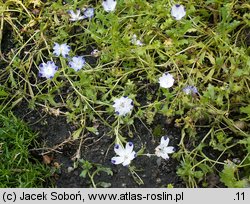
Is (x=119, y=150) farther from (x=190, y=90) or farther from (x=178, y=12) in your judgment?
(x=178, y=12)

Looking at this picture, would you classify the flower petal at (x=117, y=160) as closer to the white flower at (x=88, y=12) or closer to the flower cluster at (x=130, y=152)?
the flower cluster at (x=130, y=152)

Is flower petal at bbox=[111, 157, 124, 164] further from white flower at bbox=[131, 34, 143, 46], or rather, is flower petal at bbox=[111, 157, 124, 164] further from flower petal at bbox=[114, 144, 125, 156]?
white flower at bbox=[131, 34, 143, 46]

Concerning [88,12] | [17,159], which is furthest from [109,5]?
[17,159]

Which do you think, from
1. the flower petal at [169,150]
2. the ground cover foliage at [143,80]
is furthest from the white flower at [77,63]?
the flower petal at [169,150]

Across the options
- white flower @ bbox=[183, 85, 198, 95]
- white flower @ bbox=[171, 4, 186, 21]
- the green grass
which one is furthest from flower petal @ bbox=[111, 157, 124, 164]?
white flower @ bbox=[171, 4, 186, 21]

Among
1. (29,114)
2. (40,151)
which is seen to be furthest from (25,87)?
(40,151)

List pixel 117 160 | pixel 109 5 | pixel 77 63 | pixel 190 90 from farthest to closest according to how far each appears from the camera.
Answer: pixel 109 5, pixel 77 63, pixel 190 90, pixel 117 160
